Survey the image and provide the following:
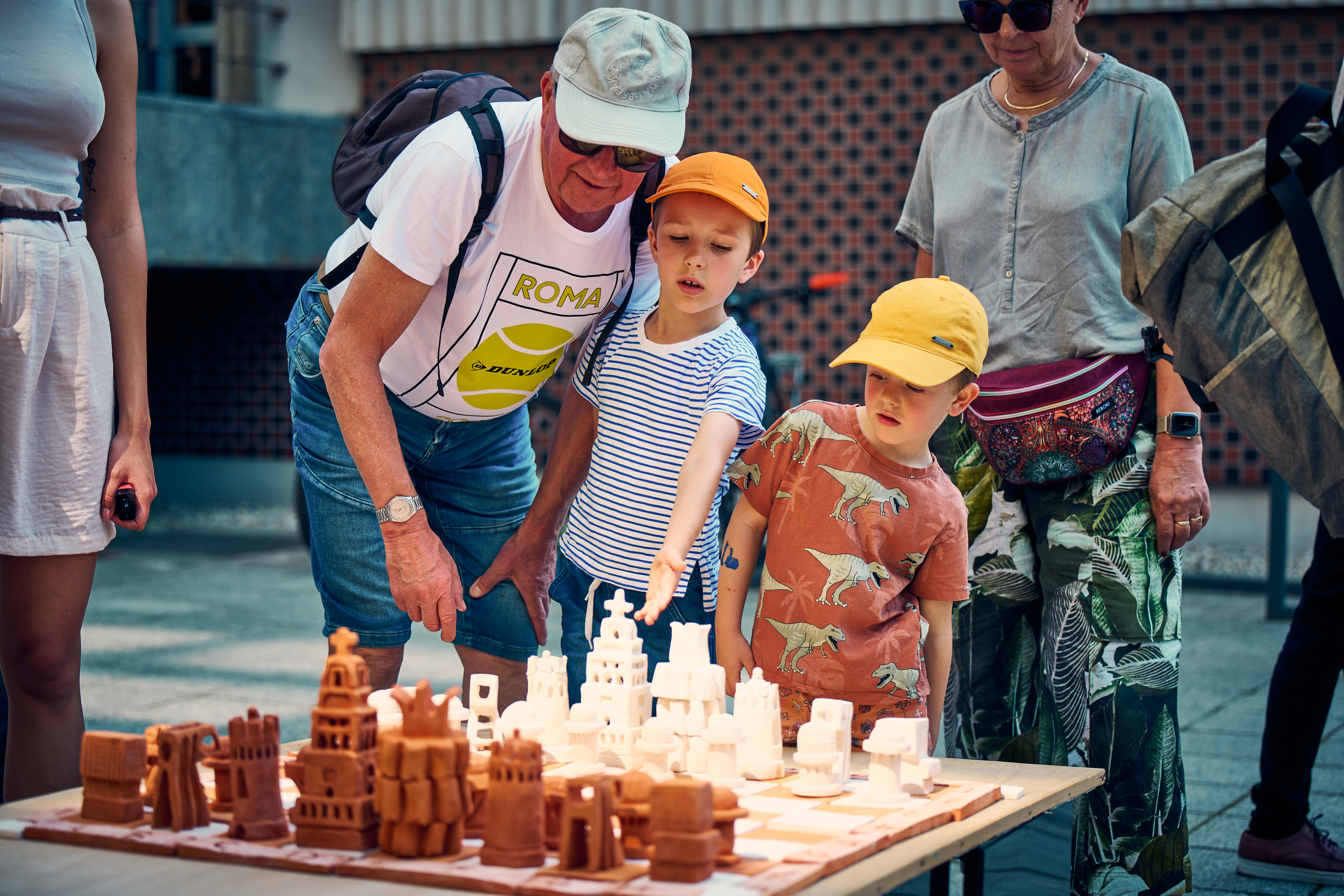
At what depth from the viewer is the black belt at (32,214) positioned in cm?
226

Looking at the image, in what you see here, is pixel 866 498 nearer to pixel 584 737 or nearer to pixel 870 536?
pixel 870 536

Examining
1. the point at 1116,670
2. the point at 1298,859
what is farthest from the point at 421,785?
the point at 1298,859

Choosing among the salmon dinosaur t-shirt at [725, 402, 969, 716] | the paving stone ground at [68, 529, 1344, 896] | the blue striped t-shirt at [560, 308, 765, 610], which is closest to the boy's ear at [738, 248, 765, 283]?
the blue striped t-shirt at [560, 308, 765, 610]

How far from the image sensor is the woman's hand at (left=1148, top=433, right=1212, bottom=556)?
8.72 feet

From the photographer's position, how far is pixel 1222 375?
2.22 metres

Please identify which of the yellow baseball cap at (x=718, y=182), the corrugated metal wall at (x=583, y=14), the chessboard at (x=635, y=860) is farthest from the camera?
the corrugated metal wall at (x=583, y=14)

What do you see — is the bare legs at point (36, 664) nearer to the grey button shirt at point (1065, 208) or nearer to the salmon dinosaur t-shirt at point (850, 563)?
the salmon dinosaur t-shirt at point (850, 563)

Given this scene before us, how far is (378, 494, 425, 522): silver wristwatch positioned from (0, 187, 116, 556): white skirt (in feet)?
1.56

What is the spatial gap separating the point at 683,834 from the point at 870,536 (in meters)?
0.99

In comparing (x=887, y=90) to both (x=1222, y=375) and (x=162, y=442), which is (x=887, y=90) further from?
(x=1222, y=375)

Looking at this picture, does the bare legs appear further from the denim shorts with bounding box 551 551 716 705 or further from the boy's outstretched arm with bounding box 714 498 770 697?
the boy's outstretched arm with bounding box 714 498 770 697

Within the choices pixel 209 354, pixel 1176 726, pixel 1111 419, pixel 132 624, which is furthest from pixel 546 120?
pixel 209 354

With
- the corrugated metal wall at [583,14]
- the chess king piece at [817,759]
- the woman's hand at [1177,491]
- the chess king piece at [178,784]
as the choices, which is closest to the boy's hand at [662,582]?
the chess king piece at [817,759]

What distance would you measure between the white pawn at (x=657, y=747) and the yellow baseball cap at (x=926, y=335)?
0.70m
